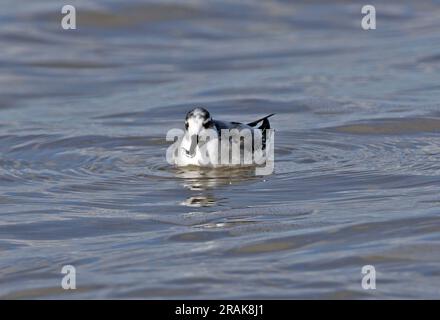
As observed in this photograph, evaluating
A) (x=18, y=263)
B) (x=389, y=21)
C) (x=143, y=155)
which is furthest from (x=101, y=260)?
(x=389, y=21)

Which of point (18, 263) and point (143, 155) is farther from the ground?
point (143, 155)

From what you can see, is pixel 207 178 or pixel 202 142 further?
pixel 202 142

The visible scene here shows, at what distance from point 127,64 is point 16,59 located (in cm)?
183

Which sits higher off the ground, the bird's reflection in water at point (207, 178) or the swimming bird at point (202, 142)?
the swimming bird at point (202, 142)

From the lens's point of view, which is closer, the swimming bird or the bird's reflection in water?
the bird's reflection in water

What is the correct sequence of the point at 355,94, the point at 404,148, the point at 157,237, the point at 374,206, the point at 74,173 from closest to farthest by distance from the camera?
1. the point at 157,237
2. the point at 374,206
3. the point at 74,173
4. the point at 404,148
5. the point at 355,94

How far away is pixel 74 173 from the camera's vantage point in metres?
12.1

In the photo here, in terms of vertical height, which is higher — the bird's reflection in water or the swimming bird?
the swimming bird

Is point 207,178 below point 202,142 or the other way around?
below

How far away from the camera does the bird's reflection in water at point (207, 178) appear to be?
11.2 m

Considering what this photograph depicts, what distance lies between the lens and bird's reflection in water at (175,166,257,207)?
11.2 meters

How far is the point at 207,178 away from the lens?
12195 millimetres

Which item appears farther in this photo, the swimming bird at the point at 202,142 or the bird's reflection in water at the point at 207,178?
the swimming bird at the point at 202,142

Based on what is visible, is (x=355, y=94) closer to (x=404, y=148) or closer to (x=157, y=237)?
(x=404, y=148)
